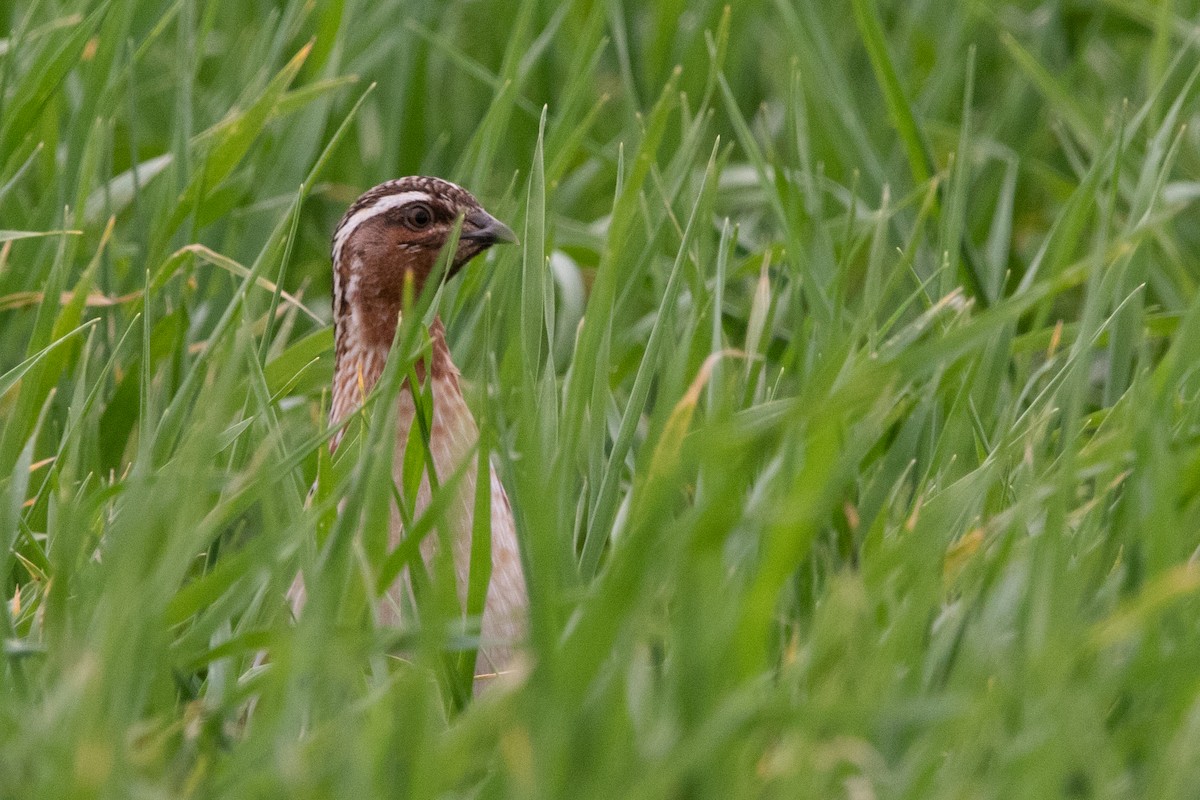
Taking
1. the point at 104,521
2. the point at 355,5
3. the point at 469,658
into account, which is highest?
the point at 355,5

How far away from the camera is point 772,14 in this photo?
595 centimetres

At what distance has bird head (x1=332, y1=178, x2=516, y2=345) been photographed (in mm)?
3701

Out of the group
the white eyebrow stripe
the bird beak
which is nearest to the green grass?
the bird beak

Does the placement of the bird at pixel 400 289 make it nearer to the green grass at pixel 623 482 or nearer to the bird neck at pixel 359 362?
the bird neck at pixel 359 362

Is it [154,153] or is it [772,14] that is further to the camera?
[772,14]

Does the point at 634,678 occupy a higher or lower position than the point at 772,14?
lower

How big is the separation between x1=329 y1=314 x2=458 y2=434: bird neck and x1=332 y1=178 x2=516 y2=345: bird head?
0.08 ft

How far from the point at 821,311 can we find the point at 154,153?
2.32 m

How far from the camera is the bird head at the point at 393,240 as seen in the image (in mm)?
3701

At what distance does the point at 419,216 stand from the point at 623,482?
660 mm

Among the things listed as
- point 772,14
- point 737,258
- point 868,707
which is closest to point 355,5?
point 737,258

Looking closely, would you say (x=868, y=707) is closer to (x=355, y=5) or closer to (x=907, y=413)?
(x=907, y=413)

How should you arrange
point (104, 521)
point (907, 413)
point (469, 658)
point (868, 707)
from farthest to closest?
point (907, 413) < point (104, 521) < point (469, 658) < point (868, 707)

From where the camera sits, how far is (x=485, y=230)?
12.2 feet
